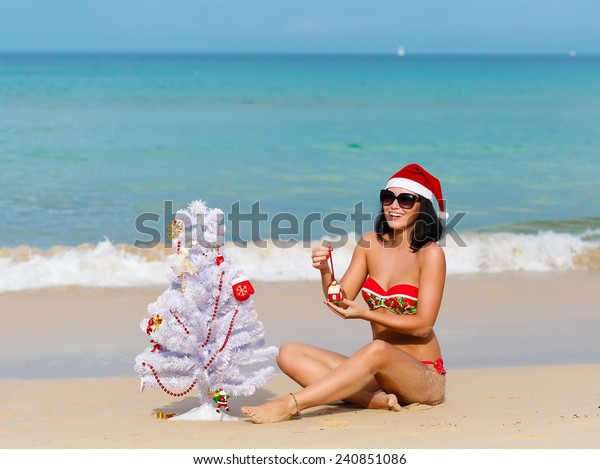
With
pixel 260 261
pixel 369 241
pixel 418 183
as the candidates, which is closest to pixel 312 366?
pixel 369 241

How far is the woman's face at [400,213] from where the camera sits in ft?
17.3

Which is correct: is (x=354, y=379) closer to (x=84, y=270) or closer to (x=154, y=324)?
(x=154, y=324)

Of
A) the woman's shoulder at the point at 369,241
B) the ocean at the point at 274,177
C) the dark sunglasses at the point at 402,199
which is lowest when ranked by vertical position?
the woman's shoulder at the point at 369,241

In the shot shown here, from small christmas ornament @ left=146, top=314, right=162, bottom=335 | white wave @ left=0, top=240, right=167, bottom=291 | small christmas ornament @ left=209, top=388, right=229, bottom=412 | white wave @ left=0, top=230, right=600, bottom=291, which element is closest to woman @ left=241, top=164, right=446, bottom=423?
small christmas ornament @ left=209, top=388, right=229, bottom=412

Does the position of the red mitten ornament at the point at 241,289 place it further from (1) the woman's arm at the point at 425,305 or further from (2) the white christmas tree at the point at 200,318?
(1) the woman's arm at the point at 425,305

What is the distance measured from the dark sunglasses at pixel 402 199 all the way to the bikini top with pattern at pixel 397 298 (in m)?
0.45

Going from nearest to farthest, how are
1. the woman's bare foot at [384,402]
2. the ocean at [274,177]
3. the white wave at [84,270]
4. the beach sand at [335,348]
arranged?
the beach sand at [335,348], the woman's bare foot at [384,402], the white wave at [84,270], the ocean at [274,177]

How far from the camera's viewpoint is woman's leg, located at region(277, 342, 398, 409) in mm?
5215

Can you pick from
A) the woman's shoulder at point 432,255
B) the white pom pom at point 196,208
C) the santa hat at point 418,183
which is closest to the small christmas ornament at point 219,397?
the white pom pom at point 196,208

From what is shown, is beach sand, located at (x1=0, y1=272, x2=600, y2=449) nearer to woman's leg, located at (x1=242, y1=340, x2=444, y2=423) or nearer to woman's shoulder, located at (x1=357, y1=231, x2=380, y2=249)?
woman's leg, located at (x1=242, y1=340, x2=444, y2=423)

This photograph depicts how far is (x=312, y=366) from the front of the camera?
5.23m

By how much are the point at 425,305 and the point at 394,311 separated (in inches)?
8.8

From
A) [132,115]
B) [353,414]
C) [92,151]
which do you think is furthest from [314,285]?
[132,115]

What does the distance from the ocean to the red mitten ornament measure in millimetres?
5023
